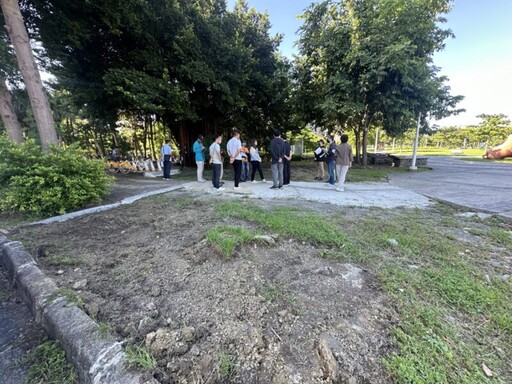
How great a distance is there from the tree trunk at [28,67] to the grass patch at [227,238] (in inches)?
180

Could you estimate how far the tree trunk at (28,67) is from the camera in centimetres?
490

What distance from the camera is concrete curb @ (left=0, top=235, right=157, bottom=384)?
1.20 meters

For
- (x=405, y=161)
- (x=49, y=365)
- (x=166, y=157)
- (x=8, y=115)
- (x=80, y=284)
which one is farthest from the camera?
(x=405, y=161)

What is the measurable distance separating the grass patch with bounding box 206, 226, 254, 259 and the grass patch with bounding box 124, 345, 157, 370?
3.78 feet

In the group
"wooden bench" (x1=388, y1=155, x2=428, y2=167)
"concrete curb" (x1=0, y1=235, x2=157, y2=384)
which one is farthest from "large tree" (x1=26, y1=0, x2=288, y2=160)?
"wooden bench" (x1=388, y1=155, x2=428, y2=167)

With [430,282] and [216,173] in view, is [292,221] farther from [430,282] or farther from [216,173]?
[216,173]

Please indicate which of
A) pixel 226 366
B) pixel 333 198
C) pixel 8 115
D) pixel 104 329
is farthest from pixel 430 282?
pixel 8 115

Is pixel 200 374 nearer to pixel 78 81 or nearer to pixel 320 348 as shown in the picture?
pixel 320 348

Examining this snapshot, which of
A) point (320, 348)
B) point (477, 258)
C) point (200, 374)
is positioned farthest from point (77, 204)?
point (477, 258)

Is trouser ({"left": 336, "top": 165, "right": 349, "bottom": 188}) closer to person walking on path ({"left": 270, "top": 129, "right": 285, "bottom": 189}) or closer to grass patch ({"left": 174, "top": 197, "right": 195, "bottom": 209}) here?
person walking on path ({"left": 270, "top": 129, "right": 285, "bottom": 189})

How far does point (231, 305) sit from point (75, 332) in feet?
3.42

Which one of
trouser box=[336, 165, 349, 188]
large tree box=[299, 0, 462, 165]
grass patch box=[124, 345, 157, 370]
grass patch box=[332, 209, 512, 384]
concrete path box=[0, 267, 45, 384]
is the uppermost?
large tree box=[299, 0, 462, 165]

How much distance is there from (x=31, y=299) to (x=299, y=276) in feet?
7.75

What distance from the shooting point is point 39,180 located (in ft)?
Result: 13.2
